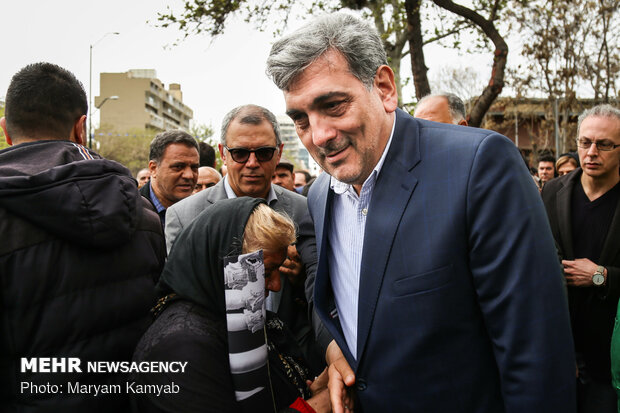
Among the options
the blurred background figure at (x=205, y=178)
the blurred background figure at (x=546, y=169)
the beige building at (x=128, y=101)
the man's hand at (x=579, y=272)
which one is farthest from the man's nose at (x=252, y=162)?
the beige building at (x=128, y=101)

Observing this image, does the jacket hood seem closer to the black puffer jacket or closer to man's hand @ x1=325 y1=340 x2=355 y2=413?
the black puffer jacket

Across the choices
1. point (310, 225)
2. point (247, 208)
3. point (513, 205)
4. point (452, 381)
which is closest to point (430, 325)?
point (452, 381)

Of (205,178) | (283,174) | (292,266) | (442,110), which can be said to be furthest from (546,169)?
(292,266)

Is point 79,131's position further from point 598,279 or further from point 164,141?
point 598,279

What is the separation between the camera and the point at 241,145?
3.12 m

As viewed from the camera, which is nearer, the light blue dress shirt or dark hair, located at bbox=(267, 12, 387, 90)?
dark hair, located at bbox=(267, 12, 387, 90)

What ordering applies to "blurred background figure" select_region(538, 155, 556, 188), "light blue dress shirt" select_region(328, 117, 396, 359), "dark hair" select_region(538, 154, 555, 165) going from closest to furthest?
"light blue dress shirt" select_region(328, 117, 396, 359) → "blurred background figure" select_region(538, 155, 556, 188) → "dark hair" select_region(538, 154, 555, 165)

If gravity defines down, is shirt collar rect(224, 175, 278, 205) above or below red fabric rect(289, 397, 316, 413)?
above

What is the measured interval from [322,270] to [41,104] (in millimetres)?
1558

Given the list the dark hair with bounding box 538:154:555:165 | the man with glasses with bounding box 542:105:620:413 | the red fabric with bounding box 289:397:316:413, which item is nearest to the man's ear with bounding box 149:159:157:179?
the red fabric with bounding box 289:397:316:413

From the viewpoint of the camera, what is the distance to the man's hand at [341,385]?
173 cm

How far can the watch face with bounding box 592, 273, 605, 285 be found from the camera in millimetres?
2748

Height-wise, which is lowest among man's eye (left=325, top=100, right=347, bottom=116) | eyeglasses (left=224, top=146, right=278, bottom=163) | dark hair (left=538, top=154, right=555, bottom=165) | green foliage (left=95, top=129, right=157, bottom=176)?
dark hair (left=538, top=154, right=555, bottom=165)

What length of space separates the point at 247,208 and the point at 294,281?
0.80m
